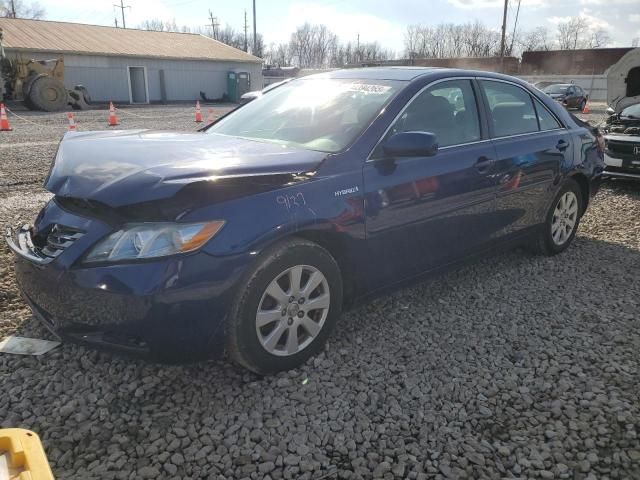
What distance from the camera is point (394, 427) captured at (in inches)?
96.7

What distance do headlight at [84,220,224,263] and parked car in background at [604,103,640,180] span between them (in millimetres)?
7213

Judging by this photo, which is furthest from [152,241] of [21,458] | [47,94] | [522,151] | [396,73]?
[47,94]

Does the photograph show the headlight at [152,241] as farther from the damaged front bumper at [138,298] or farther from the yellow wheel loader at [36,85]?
the yellow wheel loader at [36,85]

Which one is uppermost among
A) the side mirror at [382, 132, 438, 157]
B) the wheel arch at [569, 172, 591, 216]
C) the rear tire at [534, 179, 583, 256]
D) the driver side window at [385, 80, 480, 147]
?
the driver side window at [385, 80, 480, 147]

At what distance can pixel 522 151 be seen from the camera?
4.10 metres

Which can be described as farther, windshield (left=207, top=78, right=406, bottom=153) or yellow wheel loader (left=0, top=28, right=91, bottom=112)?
yellow wheel loader (left=0, top=28, right=91, bottom=112)

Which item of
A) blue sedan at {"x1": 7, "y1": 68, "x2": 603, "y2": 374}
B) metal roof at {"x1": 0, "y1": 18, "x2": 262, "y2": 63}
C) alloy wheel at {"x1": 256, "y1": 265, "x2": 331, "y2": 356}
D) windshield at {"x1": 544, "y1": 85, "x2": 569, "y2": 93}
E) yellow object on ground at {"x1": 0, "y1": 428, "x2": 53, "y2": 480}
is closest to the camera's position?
yellow object on ground at {"x1": 0, "y1": 428, "x2": 53, "y2": 480}

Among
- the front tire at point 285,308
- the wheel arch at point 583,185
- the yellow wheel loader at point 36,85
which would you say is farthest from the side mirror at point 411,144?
the yellow wheel loader at point 36,85

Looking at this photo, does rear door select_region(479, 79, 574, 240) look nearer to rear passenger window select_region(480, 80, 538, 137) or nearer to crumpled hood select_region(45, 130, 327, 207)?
rear passenger window select_region(480, 80, 538, 137)

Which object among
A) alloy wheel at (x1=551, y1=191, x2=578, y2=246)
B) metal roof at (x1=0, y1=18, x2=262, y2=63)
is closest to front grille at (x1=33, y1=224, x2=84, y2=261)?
alloy wheel at (x1=551, y1=191, x2=578, y2=246)

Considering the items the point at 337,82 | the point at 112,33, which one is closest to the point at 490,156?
the point at 337,82

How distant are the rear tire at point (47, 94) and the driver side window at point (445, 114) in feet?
72.8

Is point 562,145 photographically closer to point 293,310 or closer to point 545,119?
point 545,119

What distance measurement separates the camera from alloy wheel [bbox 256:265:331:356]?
2.68 meters
